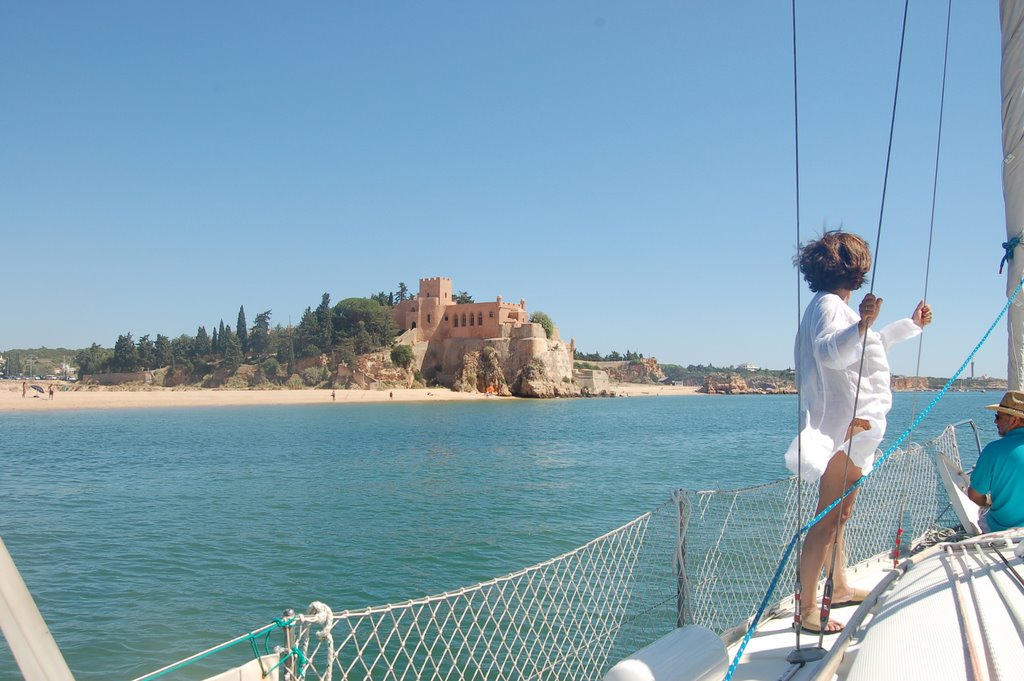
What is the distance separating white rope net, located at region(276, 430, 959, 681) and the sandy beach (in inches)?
2195

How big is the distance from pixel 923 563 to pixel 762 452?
26.2m

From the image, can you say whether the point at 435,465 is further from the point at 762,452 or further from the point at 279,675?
the point at 279,675

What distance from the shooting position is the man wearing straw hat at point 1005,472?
374 cm

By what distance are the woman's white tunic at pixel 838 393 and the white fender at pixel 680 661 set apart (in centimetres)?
83

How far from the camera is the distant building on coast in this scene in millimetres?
74000

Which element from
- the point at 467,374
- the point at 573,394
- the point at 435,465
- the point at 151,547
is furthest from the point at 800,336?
the point at 573,394

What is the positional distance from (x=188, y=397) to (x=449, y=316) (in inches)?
1064

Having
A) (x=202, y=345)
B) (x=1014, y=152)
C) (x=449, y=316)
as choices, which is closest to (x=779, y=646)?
(x=1014, y=152)

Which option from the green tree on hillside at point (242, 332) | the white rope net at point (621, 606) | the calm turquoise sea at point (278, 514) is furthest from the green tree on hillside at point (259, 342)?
the white rope net at point (621, 606)

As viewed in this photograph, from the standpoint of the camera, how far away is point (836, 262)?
3486 mm

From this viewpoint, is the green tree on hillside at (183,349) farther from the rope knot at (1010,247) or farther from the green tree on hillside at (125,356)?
the rope knot at (1010,247)

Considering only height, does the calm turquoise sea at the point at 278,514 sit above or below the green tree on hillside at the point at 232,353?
below

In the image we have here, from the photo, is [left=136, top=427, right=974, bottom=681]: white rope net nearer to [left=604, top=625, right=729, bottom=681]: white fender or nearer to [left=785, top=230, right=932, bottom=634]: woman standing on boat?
[left=785, top=230, right=932, bottom=634]: woman standing on boat

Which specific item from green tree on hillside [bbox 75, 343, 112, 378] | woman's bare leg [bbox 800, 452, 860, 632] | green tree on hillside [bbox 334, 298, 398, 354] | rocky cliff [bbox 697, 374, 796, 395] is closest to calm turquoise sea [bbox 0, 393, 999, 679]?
woman's bare leg [bbox 800, 452, 860, 632]
